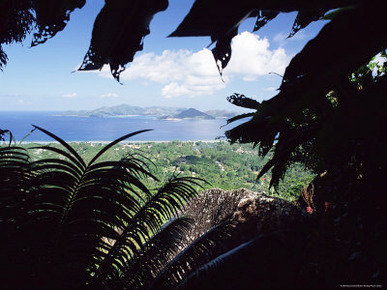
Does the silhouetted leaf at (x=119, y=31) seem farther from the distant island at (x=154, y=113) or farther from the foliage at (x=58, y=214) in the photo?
the distant island at (x=154, y=113)

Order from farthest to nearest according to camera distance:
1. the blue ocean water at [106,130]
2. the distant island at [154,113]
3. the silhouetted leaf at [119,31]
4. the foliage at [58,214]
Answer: the distant island at [154,113] → the blue ocean water at [106,130] → the foliage at [58,214] → the silhouetted leaf at [119,31]

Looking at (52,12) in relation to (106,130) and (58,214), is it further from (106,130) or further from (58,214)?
(106,130)

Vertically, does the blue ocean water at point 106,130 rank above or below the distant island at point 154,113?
below

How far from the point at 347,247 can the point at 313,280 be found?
2.75 ft

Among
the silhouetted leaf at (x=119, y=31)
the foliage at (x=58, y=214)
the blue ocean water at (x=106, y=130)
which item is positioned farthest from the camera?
the blue ocean water at (x=106, y=130)

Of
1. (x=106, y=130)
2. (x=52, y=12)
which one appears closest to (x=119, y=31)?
(x=52, y=12)

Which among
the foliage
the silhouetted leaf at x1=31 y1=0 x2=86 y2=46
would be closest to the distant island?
the foliage

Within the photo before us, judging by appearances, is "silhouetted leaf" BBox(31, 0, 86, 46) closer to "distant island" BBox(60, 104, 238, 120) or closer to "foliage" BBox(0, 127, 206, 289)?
"foliage" BBox(0, 127, 206, 289)

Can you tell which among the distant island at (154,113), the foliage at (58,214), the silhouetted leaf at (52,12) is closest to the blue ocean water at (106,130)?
the distant island at (154,113)

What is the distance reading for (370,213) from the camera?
1496 mm

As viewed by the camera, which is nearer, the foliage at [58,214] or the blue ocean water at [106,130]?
the foliage at [58,214]

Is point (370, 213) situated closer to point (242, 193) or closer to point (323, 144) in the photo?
point (323, 144)

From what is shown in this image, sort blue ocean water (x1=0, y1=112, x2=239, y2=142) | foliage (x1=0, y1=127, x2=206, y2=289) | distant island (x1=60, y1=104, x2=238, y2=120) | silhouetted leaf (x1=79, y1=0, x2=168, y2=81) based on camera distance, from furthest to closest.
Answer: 1. distant island (x1=60, y1=104, x2=238, y2=120)
2. blue ocean water (x1=0, y1=112, x2=239, y2=142)
3. foliage (x1=0, y1=127, x2=206, y2=289)
4. silhouetted leaf (x1=79, y1=0, x2=168, y2=81)

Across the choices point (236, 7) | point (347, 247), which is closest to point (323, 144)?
point (236, 7)
